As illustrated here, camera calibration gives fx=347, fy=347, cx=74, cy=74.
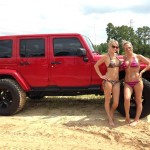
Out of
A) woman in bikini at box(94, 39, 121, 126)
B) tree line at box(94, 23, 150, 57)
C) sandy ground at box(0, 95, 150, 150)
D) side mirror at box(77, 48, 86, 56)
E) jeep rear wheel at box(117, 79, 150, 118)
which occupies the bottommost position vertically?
sandy ground at box(0, 95, 150, 150)

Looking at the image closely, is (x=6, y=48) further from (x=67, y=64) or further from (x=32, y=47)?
(x=67, y=64)

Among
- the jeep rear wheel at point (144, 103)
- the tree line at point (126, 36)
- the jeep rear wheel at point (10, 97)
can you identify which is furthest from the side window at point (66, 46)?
the tree line at point (126, 36)

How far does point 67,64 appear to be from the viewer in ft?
24.5

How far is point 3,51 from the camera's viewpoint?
788 cm

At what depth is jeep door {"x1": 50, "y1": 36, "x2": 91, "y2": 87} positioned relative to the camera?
7.42 meters

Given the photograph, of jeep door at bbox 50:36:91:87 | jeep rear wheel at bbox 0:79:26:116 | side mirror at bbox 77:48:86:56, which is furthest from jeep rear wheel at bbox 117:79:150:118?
jeep rear wheel at bbox 0:79:26:116

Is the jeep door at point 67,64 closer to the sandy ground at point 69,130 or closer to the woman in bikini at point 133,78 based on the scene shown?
the sandy ground at point 69,130

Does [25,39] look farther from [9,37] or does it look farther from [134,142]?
[134,142]

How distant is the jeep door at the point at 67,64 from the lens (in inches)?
292

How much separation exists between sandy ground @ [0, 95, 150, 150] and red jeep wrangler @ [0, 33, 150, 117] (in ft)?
1.59

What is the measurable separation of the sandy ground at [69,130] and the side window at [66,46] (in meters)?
1.36

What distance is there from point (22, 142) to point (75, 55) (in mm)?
2378

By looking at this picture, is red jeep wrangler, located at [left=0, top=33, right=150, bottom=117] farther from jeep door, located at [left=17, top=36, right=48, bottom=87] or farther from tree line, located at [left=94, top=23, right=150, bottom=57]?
tree line, located at [left=94, top=23, right=150, bottom=57]

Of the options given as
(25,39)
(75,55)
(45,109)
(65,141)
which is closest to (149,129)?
(65,141)
